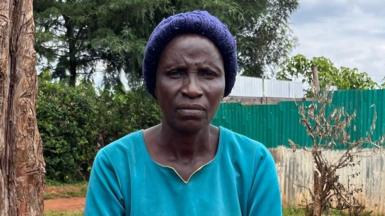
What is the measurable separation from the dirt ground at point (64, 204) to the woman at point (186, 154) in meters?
8.97

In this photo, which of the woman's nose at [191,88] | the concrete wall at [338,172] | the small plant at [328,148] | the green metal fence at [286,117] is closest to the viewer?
the woman's nose at [191,88]

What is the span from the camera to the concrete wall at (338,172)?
8.66m

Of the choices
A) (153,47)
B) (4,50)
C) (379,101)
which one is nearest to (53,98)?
(379,101)

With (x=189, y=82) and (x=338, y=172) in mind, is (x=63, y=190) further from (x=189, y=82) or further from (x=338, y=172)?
(x=189, y=82)

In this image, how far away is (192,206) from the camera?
69.7 inches

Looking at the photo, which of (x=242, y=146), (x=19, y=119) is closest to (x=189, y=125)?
(x=242, y=146)

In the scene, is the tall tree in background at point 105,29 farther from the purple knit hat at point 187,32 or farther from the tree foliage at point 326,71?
the purple knit hat at point 187,32

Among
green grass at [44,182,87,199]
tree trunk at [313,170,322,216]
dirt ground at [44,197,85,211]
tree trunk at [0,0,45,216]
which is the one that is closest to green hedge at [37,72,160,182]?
green grass at [44,182,87,199]

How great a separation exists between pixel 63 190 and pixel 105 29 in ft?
19.1

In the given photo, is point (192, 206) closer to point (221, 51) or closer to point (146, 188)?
point (146, 188)

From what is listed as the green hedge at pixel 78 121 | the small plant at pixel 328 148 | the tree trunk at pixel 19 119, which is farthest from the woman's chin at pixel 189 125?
the green hedge at pixel 78 121

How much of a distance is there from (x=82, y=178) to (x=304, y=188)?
6.47 meters

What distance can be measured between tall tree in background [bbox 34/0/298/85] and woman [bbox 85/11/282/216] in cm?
1521

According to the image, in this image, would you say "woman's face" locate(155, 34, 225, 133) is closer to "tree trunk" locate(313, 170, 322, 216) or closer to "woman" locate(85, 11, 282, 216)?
"woman" locate(85, 11, 282, 216)
